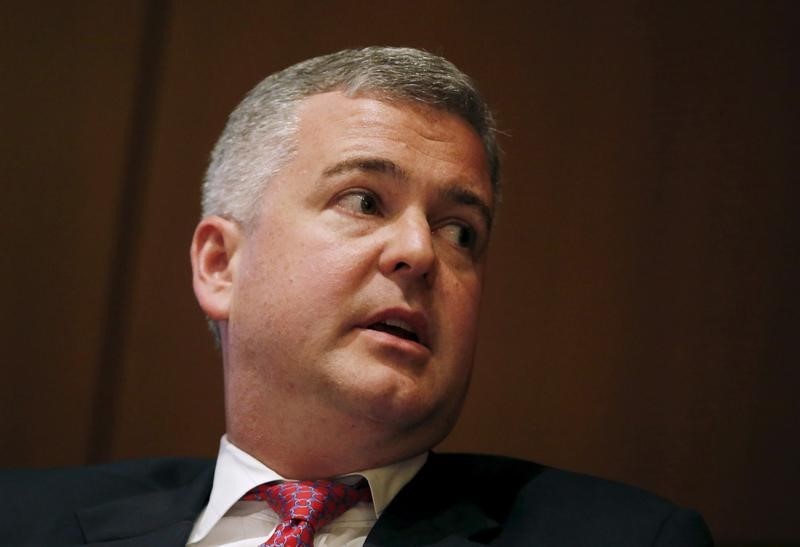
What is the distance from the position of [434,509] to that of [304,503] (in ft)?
0.68

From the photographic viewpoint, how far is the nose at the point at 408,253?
131cm

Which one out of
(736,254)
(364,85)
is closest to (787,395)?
(736,254)

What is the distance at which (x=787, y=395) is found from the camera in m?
1.88

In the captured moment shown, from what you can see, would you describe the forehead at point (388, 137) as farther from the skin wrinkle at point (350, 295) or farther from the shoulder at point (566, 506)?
the shoulder at point (566, 506)

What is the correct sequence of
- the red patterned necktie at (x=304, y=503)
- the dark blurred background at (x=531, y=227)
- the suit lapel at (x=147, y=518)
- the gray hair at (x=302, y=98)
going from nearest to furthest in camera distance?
the red patterned necktie at (x=304, y=503) → the suit lapel at (x=147, y=518) → the gray hair at (x=302, y=98) → the dark blurred background at (x=531, y=227)

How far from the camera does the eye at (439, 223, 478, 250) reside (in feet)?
4.91

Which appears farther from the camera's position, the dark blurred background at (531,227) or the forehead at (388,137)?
the dark blurred background at (531,227)

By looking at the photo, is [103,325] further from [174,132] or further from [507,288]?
[507,288]

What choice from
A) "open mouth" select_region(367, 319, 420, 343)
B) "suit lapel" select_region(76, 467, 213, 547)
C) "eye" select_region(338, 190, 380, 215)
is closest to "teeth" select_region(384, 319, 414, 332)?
"open mouth" select_region(367, 319, 420, 343)

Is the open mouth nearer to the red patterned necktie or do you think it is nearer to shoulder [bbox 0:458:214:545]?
the red patterned necktie

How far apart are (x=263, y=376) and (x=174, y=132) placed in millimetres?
863

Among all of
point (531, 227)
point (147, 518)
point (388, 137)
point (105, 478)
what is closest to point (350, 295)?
point (388, 137)

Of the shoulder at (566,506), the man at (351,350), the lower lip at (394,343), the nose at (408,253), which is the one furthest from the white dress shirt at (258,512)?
the nose at (408,253)

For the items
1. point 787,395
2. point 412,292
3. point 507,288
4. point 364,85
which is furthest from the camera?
point 507,288
